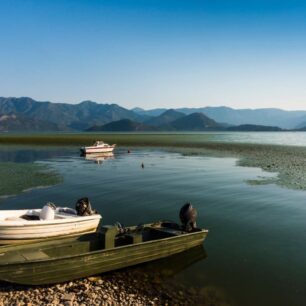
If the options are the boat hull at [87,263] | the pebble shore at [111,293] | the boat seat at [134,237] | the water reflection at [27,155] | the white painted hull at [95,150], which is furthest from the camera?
the white painted hull at [95,150]

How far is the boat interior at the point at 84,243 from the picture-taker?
17.1 m

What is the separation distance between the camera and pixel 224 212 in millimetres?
29141

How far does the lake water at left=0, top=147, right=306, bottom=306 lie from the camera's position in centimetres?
1719

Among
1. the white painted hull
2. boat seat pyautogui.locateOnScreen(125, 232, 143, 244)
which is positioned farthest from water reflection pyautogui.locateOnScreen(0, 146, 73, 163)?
boat seat pyautogui.locateOnScreen(125, 232, 143, 244)

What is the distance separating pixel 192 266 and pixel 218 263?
4.51 ft

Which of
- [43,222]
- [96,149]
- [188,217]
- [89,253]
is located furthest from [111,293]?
[96,149]

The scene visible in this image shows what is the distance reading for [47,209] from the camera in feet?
68.2

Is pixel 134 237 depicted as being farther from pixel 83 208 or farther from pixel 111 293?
pixel 111 293

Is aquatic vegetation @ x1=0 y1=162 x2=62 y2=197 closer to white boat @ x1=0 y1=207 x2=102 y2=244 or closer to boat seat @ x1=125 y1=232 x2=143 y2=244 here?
white boat @ x1=0 y1=207 x2=102 y2=244

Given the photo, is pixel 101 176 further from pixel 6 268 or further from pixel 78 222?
pixel 6 268

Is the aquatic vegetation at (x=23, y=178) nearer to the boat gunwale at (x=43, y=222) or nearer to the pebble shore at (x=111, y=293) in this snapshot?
the boat gunwale at (x=43, y=222)

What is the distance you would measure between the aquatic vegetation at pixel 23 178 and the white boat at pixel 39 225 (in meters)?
15.3

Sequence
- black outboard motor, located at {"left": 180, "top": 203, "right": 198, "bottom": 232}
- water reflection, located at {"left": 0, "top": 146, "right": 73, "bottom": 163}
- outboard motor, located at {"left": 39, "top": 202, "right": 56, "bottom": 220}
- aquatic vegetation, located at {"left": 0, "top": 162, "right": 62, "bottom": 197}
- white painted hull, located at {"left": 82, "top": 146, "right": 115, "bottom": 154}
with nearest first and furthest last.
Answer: outboard motor, located at {"left": 39, "top": 202, "right": 56, "bottom": 220}, black outboard motor, located at {"left": 180, "top": 203, "right": 198, "bottom": 232}, aquatic vegetation, located at {"left": 0, "top": 162, "right": 62, "bottom": 197}, water reflection, located at {"left": 0, "top": 146, "right": 73, "bottom": 163}, white painted hull, located at {"left": 82, "top": 146, "right": 115, "bottom": 154}

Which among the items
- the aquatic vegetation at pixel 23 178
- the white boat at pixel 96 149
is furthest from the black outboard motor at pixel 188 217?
the white boat at pixel 96 149
